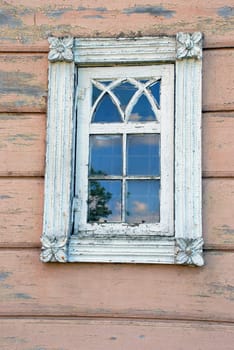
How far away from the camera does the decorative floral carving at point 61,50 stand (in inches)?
121

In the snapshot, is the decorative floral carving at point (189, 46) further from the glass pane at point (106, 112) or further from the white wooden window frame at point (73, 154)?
the glass pane at point (106, 112)

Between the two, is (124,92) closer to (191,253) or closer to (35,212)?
(35,212)

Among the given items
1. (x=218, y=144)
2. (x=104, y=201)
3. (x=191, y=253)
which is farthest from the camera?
(x=104, y=201)

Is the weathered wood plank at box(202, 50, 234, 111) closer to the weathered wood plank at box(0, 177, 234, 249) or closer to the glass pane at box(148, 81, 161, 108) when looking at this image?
the glass pane at box(148, 81, 161, 108)

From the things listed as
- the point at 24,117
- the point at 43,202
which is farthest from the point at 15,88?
the point at 43,202

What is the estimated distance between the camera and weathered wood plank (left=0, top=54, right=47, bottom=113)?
3.12 meters

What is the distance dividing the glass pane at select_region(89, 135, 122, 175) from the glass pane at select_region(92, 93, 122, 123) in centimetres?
9

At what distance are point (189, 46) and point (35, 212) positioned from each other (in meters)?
1.23

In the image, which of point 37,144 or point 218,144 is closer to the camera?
point 218,144

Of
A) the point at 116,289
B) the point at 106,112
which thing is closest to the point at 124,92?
the point at 106,112

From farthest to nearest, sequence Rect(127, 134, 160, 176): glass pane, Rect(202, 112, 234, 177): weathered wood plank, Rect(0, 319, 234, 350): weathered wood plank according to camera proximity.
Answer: Rect(127, 134, 160, 176): glass pane < Rect(202, 112, 234, 177): weathered wood plank < Rect(0, 319, 234, 350): weathered wood plank

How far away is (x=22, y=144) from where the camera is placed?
122 inches

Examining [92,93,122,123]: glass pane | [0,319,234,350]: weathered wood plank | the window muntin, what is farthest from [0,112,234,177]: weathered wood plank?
[0,319,234,350]: weathered wood plank

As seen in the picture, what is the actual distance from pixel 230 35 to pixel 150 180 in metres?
0.91
